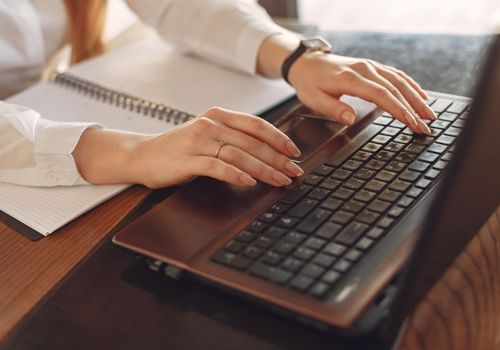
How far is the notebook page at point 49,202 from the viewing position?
661mm

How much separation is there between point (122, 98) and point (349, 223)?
20.0 inches

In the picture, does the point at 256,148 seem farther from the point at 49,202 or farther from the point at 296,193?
the point at 49,202

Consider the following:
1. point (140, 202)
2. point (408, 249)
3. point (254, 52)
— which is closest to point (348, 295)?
point (408, 249)

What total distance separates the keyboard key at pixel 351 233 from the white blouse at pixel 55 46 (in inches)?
14.2

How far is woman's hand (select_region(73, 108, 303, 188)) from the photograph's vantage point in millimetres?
642

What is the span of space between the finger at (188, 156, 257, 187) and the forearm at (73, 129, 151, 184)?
80mm

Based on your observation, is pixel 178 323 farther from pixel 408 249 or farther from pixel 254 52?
pixel 254 52

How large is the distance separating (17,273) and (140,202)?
16 centimetres

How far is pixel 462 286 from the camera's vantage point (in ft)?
1.73

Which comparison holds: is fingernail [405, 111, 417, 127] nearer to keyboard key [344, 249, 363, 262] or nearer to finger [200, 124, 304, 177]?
finger [200, 124, 304, 177]

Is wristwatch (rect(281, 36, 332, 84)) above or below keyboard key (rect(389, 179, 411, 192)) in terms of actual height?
above

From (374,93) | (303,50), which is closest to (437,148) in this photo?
(374,93)

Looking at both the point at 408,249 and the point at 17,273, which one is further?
the point at 17,273

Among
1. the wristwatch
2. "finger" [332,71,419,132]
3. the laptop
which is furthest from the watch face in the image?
the laptop
